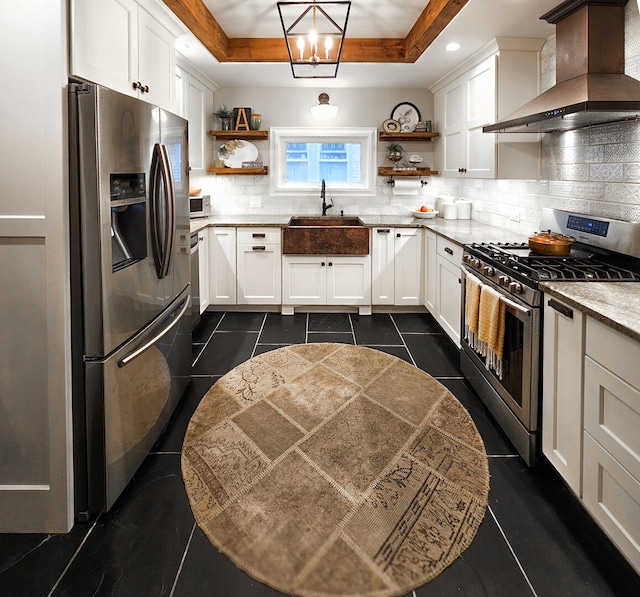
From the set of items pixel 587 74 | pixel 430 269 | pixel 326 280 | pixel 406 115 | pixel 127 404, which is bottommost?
pixel 127 404

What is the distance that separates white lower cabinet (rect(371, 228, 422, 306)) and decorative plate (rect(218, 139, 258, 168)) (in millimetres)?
1627

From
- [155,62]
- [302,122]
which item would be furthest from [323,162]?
[155,62]

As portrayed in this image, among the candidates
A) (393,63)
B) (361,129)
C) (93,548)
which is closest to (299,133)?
(361,129)

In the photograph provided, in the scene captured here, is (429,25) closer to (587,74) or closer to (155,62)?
(587,74)

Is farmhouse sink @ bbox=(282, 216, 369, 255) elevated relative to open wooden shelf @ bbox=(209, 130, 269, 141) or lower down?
lower down

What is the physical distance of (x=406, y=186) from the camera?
5586 mm

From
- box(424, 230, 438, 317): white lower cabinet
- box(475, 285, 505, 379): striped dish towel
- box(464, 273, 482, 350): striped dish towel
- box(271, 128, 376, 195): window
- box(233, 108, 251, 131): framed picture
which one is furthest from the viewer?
box(271, 128, 376, 195): window

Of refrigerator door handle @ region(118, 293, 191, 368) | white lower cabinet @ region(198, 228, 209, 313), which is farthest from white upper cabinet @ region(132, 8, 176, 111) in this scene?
white lower cabinet @ region(198, 228, 209, 313)

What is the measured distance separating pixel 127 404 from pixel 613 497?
1818mm

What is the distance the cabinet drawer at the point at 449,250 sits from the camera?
12.0 feet

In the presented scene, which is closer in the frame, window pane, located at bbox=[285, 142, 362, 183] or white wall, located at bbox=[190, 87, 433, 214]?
white wall, located at bbox=[190, 87, 433, 214]

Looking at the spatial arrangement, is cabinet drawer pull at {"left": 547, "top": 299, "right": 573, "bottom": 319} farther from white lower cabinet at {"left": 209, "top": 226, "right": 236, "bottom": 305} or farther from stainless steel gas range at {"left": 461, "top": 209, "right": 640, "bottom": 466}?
white lower cabinet at {"left": 209, "top": 226, "right": 236, "bottom": 305}

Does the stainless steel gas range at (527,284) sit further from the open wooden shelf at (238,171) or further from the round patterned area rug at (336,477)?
the open wooden shelf at (238,171)

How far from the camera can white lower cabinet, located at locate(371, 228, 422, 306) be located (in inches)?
193
